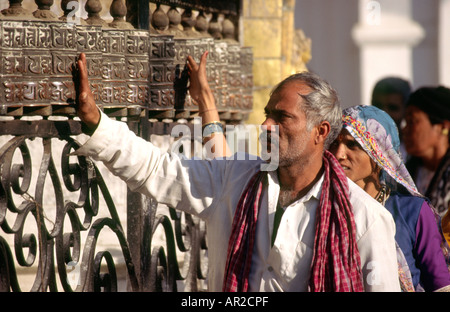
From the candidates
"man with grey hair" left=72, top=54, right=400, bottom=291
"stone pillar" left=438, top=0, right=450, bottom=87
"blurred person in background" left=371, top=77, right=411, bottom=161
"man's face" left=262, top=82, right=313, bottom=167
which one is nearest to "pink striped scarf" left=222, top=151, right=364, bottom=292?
"man with grey hair" left=72, top=54, right=400, bottom=291

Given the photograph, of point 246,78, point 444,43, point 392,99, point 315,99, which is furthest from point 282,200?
point 444,43

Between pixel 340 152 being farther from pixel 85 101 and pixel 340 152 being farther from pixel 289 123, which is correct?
pixel 85 101

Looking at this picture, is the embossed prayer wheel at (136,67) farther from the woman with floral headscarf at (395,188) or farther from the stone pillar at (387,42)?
the stone pillar at (387,42)

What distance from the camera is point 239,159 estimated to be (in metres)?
2.96

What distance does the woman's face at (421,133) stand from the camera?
521cm

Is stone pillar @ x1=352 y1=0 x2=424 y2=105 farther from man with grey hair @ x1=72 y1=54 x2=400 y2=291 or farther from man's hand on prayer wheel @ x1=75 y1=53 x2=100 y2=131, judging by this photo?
man's hand on prayer wheel @ x1=75 y1=53 x2=100 y2=131

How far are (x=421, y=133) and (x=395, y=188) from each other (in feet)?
5.82

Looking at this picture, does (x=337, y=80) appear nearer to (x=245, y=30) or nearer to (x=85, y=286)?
(x=245, y=30)

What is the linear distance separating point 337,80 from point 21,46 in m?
8.24

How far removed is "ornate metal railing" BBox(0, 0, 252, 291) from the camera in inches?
108

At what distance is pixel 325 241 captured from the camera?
2.67m
